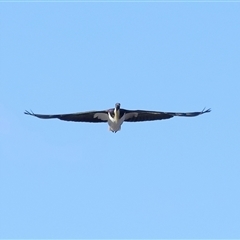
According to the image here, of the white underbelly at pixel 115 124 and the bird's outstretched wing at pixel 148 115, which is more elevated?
the bird's outstretched wing at pixel 148 115

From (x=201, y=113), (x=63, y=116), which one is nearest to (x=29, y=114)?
(x=63, y=116)

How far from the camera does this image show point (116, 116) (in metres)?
131

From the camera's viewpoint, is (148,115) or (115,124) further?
(148,115)

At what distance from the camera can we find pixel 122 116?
430 feet

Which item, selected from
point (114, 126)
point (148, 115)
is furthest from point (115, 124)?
point (148, 115)

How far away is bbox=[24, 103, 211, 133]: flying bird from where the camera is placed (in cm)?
13062

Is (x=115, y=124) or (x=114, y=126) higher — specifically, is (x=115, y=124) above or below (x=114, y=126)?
above

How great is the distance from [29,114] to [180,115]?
402 inches

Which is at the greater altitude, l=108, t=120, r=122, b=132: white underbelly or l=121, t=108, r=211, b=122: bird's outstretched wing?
l=121, t=108, r=211, b=122: bird's outstretched wing

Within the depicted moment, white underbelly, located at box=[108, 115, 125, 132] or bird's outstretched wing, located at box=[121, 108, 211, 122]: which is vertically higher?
bird's outstretched wing, located at box=[121, 108, 211, 122]

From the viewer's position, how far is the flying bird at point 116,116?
13062 centimetres

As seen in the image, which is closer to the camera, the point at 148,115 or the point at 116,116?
the point at 116,116

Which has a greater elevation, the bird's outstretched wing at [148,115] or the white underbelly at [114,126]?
the bird's outstretched wing at [148,115]

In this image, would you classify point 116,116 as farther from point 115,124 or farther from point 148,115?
point 148,115
